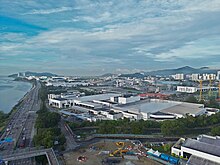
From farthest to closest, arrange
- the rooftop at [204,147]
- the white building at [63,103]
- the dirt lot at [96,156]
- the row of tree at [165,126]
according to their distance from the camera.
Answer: the white building at [63,103], the row of tree at [165,126], the dirt lot at [96,156], the rooftop at [204,147]

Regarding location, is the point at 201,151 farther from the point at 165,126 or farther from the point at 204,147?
the point at 165,126

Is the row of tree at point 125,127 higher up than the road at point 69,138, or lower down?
higher up

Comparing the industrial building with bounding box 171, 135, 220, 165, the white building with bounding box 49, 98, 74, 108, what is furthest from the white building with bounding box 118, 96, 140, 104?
the industrial building with bounding box 171, 135, 220, 165

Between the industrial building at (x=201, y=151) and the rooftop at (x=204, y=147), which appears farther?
the rooftop at (x=204, y=147)

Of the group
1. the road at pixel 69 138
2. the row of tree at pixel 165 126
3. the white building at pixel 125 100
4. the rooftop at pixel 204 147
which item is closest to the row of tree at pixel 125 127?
the row of tree at pixel 165 126

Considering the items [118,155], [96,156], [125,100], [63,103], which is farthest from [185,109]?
[63,103]

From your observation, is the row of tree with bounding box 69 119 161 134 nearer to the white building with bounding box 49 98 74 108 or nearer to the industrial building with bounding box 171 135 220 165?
the industrial building with bounding box 171 135 220 165

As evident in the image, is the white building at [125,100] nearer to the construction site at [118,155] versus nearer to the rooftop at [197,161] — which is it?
the construction site at [118,155]

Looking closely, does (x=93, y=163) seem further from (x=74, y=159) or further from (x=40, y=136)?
(x=40, y=136)
